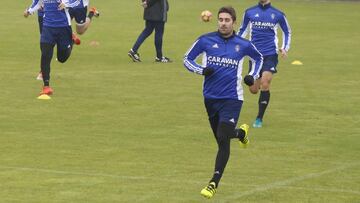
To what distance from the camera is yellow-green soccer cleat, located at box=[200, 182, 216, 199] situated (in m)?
11.2

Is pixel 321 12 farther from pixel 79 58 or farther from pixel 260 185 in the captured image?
pixel 260 185

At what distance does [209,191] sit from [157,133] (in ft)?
15.8

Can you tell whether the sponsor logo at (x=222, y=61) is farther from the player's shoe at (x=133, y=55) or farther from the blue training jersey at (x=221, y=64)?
the player's shoe at (x=133, y=55)

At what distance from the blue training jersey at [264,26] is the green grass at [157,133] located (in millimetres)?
1275

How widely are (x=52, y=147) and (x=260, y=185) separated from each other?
3.62m

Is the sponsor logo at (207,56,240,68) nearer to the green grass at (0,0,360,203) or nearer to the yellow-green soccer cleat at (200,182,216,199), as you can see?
the green grass at (0,0,360,203)

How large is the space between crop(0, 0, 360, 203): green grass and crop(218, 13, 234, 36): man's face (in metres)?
1.80

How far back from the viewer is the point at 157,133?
628 inches

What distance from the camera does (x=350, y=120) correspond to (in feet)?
57.6

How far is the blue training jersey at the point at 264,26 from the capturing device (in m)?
17.2

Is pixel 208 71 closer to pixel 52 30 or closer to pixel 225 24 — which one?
pixel 225 24

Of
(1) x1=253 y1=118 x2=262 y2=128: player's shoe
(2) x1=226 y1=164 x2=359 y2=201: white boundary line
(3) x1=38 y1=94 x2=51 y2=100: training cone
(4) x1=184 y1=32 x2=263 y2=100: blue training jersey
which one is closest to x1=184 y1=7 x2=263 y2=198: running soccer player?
(4) x1=184 y1=32 x2=263 y2=100: blue training jersey

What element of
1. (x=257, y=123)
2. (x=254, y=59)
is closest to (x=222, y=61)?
(x=254, y=59)

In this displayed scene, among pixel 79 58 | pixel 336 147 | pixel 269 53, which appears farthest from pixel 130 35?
pixel 336 147
